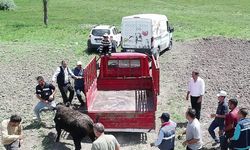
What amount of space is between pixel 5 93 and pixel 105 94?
4557mm

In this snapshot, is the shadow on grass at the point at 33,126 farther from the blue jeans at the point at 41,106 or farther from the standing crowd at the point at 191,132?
the standing crowd at the point at 191,132

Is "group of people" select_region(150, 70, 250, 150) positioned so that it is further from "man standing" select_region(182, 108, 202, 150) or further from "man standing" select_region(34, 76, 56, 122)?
"man standing" select_region(34, 76, 56, 122)

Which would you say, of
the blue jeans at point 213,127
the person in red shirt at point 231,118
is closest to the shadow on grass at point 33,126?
the blue jeans at point 213,127

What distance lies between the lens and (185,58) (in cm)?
2547

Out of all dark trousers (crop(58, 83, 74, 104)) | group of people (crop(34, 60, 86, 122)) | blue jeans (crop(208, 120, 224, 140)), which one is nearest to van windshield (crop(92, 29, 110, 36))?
group of people (crop(34, 60, 86, 122))

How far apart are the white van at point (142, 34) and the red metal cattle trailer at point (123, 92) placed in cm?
848

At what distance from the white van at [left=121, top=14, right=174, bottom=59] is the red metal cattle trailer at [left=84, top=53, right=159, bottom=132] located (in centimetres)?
848

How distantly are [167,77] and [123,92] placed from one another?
5.30 metres

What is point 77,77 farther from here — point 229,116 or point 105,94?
point 229,116

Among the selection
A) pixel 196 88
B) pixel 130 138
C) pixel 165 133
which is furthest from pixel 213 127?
pixel 165 133

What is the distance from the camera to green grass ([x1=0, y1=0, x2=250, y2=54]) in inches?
1340

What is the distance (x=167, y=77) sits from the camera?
21.5 metres

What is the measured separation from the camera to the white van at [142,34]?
84.4ft

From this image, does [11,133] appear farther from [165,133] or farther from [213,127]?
[213,127]
